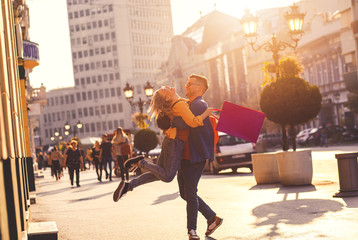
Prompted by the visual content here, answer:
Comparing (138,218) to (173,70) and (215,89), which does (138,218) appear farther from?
(173,70)

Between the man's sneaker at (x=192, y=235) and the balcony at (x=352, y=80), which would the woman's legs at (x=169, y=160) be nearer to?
the man's sneaker at (x=192, y=235)

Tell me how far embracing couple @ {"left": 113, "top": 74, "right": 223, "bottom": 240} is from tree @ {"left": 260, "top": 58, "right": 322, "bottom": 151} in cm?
883

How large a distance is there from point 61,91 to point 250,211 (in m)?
155

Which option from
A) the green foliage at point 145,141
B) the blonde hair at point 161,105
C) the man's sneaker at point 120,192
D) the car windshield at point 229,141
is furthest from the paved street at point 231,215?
the green foliage at point 145,141

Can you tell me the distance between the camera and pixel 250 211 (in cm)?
1171

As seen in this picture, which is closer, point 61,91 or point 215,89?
point 215,89

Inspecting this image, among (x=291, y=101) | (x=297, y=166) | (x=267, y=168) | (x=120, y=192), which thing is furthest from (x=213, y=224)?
(x=267, y=168)

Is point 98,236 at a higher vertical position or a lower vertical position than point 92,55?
lower

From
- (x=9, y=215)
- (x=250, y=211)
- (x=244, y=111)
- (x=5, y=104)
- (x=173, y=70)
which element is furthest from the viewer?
(x=173, y=70)

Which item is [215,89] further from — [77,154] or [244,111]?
[244,111]

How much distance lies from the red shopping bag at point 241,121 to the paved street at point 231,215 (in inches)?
44.9

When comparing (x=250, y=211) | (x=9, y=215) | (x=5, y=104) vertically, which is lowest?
(x=250, y=211)

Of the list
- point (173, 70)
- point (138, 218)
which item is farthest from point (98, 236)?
point (173, 70)

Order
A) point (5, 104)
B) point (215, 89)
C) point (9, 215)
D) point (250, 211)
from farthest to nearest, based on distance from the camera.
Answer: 1. point (215, 89)
2. point (250, 211)
3. point (5, 104)
4. point (9, 215)
